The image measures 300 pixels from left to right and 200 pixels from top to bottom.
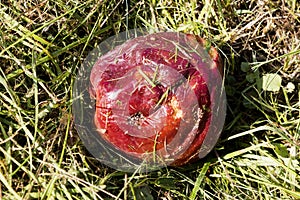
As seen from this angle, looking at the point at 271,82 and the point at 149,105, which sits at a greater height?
the point at 149,105

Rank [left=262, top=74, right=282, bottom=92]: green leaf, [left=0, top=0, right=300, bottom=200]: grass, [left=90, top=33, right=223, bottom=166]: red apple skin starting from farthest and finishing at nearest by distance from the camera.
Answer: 1. [left=262, top=74, right=282, bottom=92]: green leaf
2. [left=0, top=0, right=300, bottom=200]: grass
3. [left=90, top=33, right=223, bottom=166]: red apple skin

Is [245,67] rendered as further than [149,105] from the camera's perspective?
Yes

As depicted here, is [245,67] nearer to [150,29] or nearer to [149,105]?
[150,29]

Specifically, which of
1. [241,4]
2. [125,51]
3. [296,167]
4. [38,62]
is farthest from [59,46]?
[296,167]

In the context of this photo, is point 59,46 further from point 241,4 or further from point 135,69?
point 241,4

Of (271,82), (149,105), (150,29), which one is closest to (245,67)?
(271,82)

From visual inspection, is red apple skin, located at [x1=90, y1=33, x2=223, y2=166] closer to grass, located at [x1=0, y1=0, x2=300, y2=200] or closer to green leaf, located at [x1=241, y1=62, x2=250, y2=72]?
grass, located at [x1=0, y1=0, x2=300, y2=200]

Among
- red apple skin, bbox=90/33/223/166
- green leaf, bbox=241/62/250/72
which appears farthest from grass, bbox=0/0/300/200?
red apple skin, bbox=90/33/223/166
